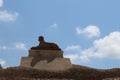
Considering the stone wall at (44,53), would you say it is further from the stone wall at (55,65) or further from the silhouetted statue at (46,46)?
the stone wall at (55,65)

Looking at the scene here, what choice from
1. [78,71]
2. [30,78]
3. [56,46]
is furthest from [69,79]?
[56,46]

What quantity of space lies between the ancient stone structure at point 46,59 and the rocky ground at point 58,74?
4.61 feet

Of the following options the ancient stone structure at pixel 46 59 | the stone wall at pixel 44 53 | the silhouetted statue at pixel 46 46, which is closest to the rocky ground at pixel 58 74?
the ancient stone structure at pixel 46 59

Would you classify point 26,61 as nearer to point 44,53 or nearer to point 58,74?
point 44,53

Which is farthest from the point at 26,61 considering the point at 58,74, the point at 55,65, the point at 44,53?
the point at 58,74

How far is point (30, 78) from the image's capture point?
68.8 ft

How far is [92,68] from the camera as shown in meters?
23.0

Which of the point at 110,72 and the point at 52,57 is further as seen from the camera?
the point at 52,57

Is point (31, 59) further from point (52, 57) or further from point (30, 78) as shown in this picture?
point (30, 78)

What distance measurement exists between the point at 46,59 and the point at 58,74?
253 centimetres

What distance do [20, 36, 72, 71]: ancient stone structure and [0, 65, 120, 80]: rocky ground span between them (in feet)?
4.61

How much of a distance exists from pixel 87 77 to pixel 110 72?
1.67m

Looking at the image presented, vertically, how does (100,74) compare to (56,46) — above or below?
below

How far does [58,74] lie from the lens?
2142 centimetres
